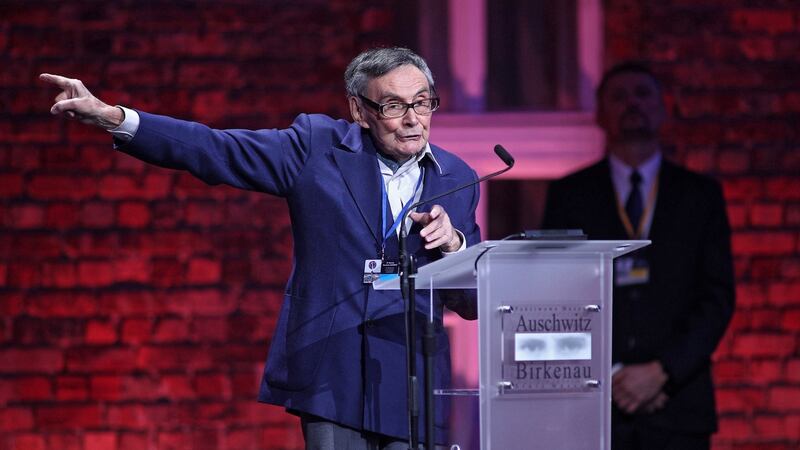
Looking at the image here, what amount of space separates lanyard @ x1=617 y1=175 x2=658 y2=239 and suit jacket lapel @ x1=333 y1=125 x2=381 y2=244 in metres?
1.50

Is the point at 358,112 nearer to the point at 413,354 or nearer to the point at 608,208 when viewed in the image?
the point at 413,354

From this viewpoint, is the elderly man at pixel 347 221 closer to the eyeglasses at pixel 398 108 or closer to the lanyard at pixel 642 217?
the eyeglasses at pixel 398 108

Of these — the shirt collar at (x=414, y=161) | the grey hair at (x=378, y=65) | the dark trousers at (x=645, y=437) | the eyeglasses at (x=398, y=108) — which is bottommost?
the dark trousers at (x=645, y=437)

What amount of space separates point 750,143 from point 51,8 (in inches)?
116

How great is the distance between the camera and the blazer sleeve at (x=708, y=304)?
3.81m

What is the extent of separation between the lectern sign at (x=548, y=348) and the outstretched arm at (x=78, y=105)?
0.99 metres

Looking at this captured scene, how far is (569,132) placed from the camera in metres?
4.77

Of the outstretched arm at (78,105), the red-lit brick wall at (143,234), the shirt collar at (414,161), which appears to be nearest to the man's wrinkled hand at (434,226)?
the shirt collar at (414,161)

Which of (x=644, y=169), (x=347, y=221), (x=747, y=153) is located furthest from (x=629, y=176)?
(x=347, y=221)

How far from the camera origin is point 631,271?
390cm

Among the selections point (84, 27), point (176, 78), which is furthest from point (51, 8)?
point (176, 78)

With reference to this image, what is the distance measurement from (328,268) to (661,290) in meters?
1.65

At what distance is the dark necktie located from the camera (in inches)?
158

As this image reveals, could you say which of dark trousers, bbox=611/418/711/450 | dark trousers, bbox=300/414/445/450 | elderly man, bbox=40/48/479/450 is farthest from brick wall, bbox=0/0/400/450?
dark trousers, bbox=300/414/445/450
